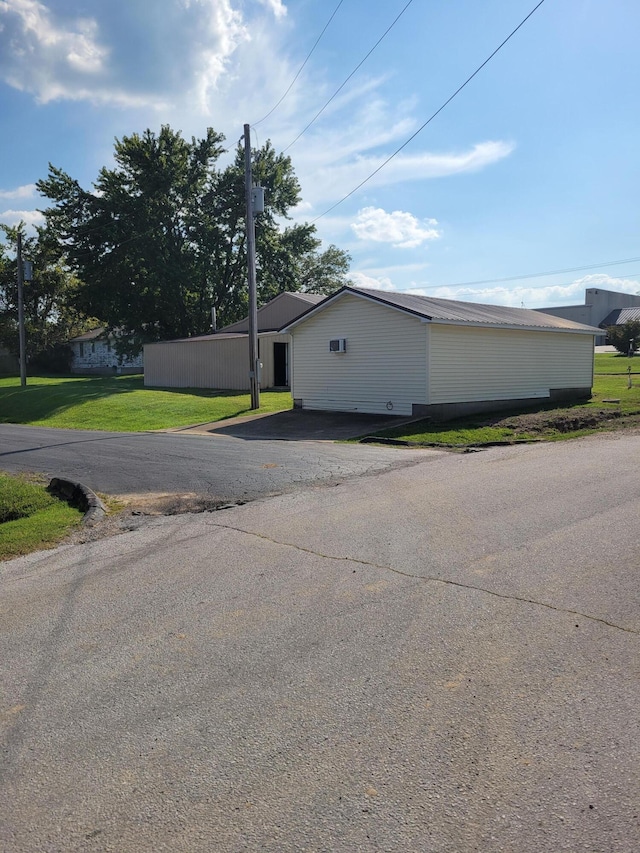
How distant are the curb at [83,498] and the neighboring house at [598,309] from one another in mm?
62179

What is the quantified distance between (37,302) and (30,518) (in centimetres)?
5258

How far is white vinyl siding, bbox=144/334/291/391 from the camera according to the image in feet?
99.0

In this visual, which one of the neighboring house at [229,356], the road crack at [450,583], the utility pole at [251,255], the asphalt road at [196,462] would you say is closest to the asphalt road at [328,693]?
the road crack at [450,583]

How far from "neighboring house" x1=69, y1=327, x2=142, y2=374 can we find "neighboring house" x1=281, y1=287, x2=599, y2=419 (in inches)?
1436

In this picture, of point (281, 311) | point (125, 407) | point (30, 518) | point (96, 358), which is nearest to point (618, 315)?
point (281, 311)

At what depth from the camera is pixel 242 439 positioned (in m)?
15.9

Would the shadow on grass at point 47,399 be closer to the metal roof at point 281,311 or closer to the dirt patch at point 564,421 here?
the metal roof at point 281,311

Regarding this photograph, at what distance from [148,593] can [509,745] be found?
3086 mm

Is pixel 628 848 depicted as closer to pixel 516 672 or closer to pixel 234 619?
pixel 516 672

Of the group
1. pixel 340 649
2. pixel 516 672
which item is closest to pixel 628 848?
pixel 516 672

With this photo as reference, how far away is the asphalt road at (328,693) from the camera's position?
8.23 feet

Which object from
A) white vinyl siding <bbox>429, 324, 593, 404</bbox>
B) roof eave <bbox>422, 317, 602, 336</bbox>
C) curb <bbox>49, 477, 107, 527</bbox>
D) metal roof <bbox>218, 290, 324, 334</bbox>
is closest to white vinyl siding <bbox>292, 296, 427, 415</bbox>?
roof eave <bbox>422, 317, 602, 336</bbox>

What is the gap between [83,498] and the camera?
343 inches

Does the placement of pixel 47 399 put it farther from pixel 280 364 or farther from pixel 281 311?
pixel 281 311
